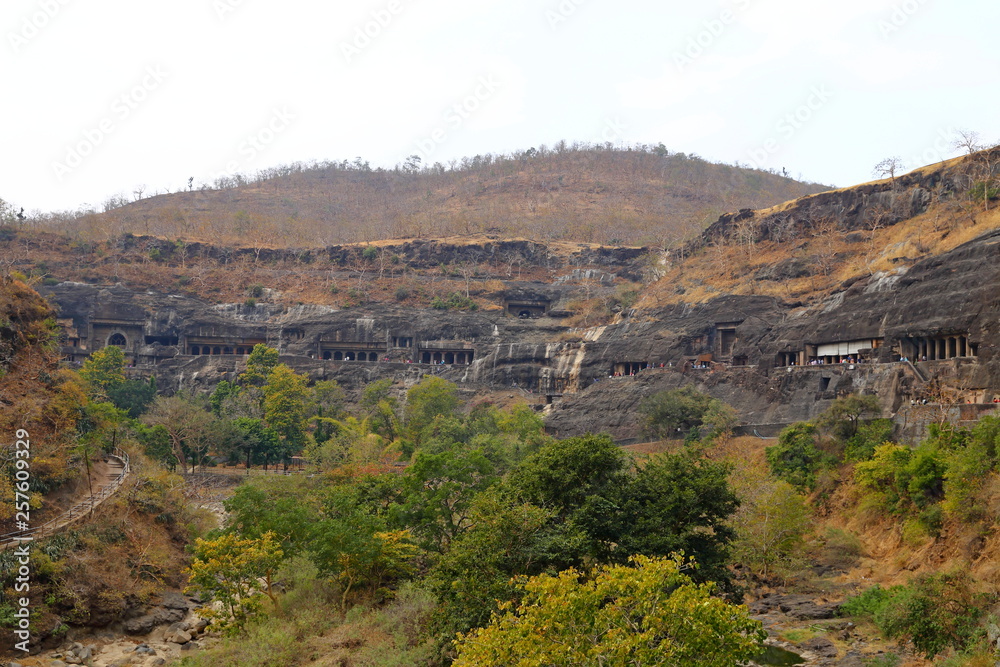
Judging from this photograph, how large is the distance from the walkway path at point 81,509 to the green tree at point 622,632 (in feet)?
61.1

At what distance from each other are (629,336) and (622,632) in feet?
142

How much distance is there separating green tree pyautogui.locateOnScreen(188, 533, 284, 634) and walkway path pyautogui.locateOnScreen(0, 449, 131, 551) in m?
6.15

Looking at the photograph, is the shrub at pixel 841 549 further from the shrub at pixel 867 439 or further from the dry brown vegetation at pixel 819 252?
the dry brown vegetation at pixel 819 252

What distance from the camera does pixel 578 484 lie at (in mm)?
20969

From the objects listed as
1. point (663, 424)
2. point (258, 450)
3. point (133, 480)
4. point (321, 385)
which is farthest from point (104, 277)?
point (663, 424)

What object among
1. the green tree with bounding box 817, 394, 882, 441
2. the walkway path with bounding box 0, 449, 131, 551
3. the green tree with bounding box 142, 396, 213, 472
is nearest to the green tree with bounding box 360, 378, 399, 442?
the green tree with bounding box 142, 396, 213, 472

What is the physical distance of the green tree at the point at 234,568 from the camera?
22.6m

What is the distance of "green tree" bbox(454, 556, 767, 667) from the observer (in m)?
12.3

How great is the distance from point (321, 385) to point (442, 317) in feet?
42.2

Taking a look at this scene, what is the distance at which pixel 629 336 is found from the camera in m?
54.9

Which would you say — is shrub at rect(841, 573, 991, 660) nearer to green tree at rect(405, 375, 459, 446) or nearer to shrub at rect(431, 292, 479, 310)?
green tree at rect(405, 375, 459, 446)

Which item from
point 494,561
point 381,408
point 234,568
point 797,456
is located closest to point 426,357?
point 381,408

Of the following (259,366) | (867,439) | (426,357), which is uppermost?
(426,357)

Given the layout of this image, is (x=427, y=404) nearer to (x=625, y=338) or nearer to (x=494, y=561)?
(x=625, y=338)
